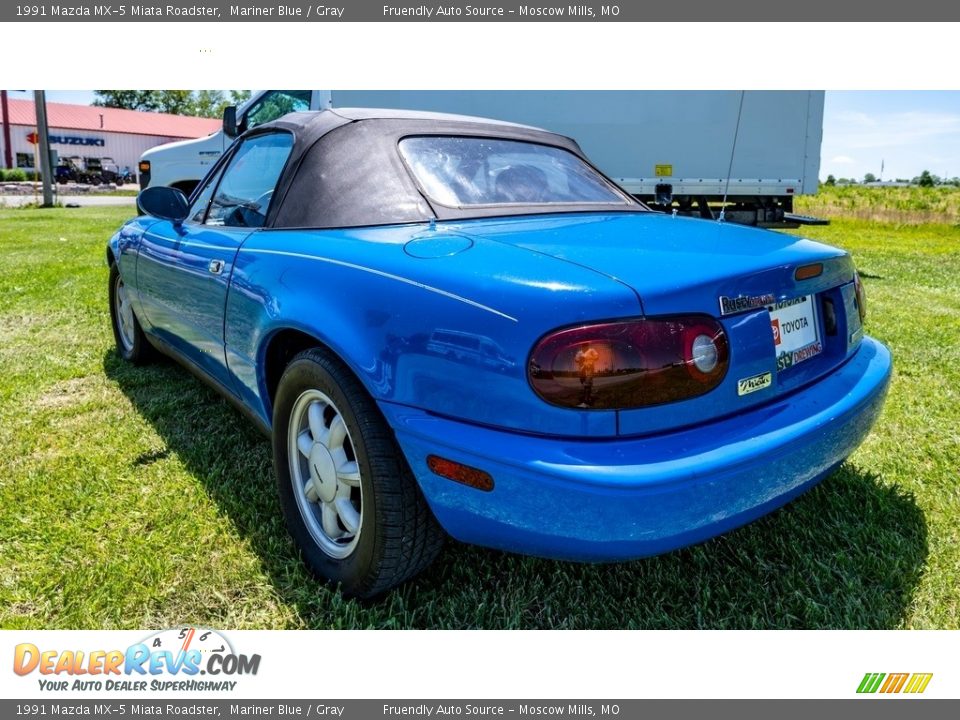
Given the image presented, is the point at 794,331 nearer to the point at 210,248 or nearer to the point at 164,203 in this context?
the point at 210,248

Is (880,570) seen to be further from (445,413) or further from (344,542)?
(344,542)

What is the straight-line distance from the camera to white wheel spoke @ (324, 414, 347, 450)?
6.90 feet

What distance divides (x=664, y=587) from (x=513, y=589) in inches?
18.1

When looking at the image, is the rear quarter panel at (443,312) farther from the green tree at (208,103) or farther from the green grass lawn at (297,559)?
the green tree at (208,103)

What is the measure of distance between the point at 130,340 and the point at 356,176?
9.00 ft

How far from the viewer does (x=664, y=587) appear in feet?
7.05

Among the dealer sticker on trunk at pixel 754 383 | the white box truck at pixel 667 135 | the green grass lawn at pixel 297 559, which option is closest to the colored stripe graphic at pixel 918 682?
the green grass lawn at pixel 297 559

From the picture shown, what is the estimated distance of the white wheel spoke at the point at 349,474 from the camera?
208 centimetres

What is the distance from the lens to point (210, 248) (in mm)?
2801

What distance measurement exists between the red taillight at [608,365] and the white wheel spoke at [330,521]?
942 mm

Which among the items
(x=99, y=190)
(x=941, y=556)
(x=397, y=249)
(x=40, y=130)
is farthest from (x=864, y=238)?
(x=99, y=190)

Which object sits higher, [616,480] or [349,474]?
[616,480]

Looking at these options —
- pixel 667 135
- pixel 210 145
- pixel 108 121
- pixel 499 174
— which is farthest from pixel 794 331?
pixel 108 121

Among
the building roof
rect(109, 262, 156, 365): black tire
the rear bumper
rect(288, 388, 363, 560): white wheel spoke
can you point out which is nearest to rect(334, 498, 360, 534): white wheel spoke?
rect(288, 388, 363, 560): white wheel spoke
